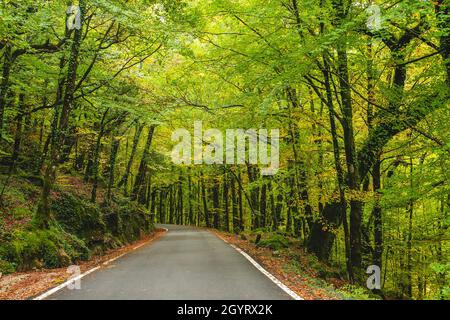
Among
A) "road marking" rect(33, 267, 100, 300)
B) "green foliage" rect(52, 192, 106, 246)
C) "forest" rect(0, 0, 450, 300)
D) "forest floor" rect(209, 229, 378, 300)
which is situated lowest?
"forest floor" rect(209, 229, 378, 300)

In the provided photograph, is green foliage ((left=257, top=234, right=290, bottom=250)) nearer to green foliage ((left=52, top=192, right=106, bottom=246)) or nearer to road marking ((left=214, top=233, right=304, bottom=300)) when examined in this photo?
road marking ((left=214, top=233, right=304, bottom=300))

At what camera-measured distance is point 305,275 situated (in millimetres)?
11398

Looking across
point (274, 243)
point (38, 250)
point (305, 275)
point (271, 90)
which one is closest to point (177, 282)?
point (305, 275)

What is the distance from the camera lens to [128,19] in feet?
39.5

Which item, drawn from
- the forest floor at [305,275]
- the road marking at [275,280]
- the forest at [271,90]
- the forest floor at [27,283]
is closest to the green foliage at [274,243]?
the forest floor at [305,275]

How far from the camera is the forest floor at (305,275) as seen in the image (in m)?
8.21

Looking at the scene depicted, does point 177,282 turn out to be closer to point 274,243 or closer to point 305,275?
point 305,275

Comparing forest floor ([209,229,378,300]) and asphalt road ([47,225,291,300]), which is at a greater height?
asphalt road ([47,225,291,300])

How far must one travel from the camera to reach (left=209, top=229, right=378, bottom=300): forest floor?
8.21m

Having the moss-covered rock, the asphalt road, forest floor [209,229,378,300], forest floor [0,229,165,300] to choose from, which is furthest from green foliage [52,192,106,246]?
forest floor [209,229,378,300]

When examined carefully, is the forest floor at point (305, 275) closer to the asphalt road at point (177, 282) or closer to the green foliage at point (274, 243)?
the green foliage at point (274, 243)

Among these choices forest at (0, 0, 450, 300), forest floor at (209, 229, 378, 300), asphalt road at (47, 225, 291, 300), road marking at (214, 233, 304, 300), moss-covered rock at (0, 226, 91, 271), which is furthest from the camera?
moss-covered rock at (0, 226, 91, 271)
